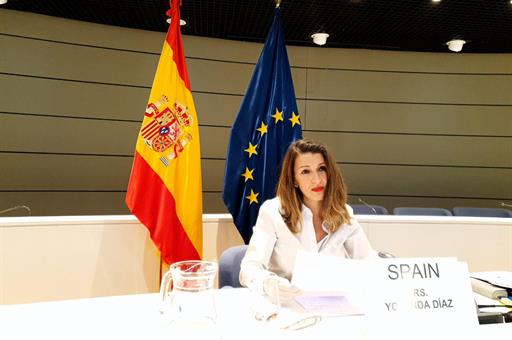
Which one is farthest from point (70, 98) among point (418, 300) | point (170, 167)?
point (418, 300)

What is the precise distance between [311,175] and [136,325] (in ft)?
3.67

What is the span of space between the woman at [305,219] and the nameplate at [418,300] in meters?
0.72

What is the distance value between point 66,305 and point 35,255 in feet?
4.29

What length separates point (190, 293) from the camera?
1043mm

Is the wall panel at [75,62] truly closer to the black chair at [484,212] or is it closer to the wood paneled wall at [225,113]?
the wood paneled wall at [225,113]

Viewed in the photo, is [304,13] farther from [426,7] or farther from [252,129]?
[252,129]

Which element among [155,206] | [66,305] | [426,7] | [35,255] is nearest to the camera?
[66,305]

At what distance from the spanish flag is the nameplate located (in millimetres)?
1714

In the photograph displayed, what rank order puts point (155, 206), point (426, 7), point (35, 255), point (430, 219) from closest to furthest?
1. point (35, 255)
2. point (155, 206)
3. point (430, 219)
4. point (426, 7)

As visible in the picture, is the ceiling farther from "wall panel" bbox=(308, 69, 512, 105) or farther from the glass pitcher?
the glass pitcher

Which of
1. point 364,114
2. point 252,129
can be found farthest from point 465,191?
point 252,129

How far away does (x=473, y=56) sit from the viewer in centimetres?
486

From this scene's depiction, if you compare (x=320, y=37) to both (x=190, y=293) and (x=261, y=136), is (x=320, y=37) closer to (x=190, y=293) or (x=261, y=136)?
(x=261, y=136)

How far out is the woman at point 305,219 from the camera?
1.85 meters
